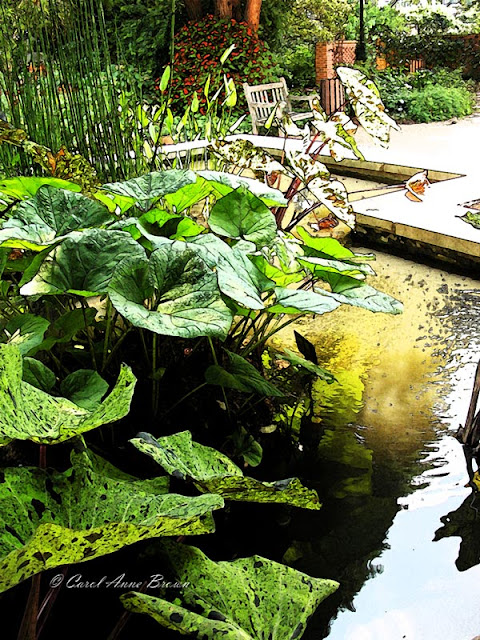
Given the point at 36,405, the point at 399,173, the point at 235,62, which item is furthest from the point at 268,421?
the point at 235,62

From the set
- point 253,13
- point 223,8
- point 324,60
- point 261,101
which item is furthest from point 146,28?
point 261,101

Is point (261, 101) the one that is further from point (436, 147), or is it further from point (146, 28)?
point (146, 28)

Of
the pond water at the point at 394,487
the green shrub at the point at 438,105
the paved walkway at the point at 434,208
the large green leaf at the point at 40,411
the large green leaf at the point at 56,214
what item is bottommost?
the green shrub at the point at 438,105

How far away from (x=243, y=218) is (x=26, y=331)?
435mm

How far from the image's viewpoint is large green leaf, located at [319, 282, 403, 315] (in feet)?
3.41

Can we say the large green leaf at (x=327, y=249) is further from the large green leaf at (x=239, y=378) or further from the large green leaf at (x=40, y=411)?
the large green leaf at (x=40, y=411)

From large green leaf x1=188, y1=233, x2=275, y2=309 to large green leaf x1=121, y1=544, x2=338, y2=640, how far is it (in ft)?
1.10

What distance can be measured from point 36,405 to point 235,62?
8.73 meters

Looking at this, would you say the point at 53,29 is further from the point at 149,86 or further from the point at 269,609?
the point at 149,86

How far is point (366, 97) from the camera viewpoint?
150 cm

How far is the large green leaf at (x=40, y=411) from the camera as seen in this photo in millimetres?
657

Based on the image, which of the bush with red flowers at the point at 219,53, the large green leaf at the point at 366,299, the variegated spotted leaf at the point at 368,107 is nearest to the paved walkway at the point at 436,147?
the bush with red flowers at the point at 219,53

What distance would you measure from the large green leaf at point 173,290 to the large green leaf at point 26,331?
0.14m

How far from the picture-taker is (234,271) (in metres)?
0.97
